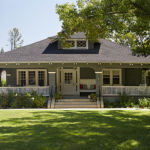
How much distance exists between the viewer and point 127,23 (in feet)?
47.6

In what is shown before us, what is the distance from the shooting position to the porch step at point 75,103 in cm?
1841

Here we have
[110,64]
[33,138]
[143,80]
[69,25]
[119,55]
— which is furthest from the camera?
[143,80]

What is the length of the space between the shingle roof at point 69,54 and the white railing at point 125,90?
7.57 feet

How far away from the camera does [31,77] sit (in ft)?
72.0

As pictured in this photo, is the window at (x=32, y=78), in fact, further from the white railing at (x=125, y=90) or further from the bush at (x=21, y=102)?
the white railing at (x=125, y=90)

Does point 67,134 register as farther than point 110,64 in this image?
No

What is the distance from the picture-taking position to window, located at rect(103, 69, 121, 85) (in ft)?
72.7

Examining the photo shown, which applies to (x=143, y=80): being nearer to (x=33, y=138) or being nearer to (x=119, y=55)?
(x=119, y=55)

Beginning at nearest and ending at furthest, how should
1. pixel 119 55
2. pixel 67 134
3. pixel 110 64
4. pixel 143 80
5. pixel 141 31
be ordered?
pixel 67 134, pixel 141 31, pixel 110 64, pixel 119 55, pixel 143 80

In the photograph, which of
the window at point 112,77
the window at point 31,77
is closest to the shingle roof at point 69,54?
the window at point 31,77

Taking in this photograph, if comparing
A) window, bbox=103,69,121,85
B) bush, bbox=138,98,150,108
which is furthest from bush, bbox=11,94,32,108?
bush, bbox=138,98,150,108

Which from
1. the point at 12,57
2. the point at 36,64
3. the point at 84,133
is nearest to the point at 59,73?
the point at 36,64

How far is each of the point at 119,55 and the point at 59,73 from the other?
19.5 feet

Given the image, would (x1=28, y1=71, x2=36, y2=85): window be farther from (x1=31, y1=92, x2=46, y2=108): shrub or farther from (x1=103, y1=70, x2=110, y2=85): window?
(x1=103, y1=70, x2=110, y2=85): window
